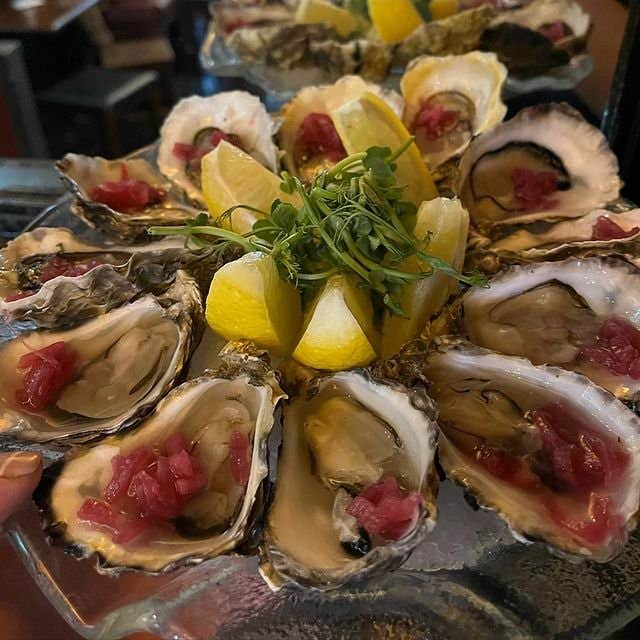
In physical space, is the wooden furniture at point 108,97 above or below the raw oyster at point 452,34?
below

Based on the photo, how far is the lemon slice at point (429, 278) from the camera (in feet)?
2.99

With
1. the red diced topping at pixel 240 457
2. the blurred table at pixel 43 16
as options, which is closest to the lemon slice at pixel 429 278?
the red diced topping at pixel 240 457

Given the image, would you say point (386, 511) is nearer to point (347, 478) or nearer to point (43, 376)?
point (347, 478)

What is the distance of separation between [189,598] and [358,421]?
0.28 meters

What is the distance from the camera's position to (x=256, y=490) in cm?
74

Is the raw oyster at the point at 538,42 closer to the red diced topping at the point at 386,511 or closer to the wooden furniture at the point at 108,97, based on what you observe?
the red diced topping at the point at 386,511

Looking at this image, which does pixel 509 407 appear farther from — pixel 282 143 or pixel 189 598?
pixel 282 143

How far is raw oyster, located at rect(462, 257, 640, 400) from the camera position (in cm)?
90

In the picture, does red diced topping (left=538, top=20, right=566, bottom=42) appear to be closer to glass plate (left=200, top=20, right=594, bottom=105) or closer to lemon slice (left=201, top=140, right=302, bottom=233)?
glass plate (left=200, top=20, right=594, bottom=105)

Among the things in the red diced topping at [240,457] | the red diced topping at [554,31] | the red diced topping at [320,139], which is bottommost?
the red diced topping at [240,457]

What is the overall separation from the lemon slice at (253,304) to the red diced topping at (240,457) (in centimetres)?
12

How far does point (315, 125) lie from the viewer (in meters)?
1.29

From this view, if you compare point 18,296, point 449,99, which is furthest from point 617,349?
point 18,296

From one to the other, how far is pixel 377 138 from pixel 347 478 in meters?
0.52
